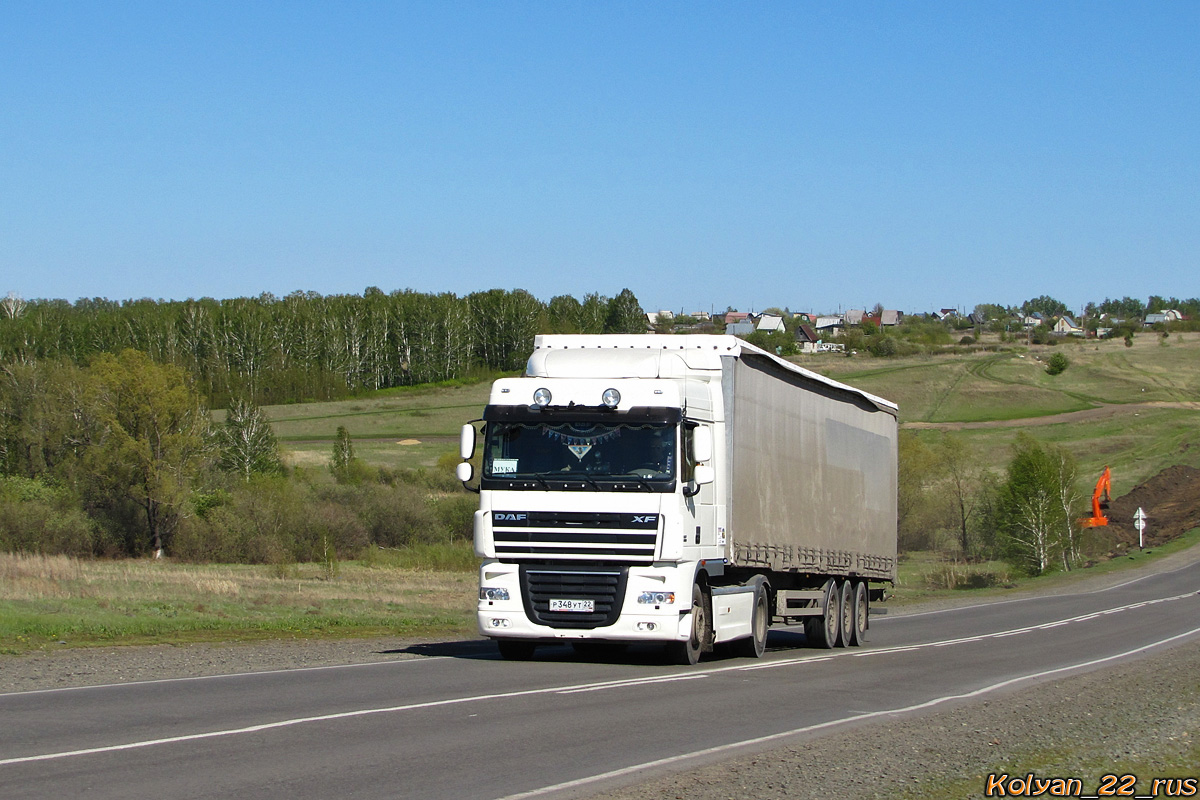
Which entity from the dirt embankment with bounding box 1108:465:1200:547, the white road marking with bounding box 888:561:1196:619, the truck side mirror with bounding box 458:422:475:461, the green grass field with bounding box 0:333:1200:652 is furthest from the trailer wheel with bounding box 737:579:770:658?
the dirt embankment with bounding box 1108:465:1200:547

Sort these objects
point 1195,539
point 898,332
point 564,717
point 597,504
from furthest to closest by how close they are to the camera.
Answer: point 898,332, point 1195,539, point 597,504, point 564,717

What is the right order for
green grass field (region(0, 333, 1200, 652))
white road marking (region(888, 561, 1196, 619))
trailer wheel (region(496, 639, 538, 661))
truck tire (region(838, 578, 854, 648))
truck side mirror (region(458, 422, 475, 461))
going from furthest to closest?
white road marking (region(888, 561, 1196, 619))
green grass field (region(0, 333, 1200, 652))
truck tire (region(838, 578, 854, 648))
trailer wheel (region(496, 639, 538, 661))
truck side mirror (region(458, 422, 475, 461))

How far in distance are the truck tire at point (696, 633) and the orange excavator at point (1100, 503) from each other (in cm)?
5434

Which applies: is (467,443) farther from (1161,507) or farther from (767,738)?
(1161,507)

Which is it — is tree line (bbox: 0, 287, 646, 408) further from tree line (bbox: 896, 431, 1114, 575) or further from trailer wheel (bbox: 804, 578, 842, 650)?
trailer wheel (bbox: 804, 578, 842, 650)

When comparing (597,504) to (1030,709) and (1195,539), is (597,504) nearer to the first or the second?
(1030,709)

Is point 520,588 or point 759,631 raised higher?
point 520,588

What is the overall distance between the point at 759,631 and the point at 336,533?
133ft

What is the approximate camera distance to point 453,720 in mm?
10727

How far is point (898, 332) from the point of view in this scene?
17600 cm

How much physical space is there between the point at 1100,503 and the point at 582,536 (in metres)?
68.7

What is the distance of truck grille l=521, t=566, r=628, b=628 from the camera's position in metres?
15.1

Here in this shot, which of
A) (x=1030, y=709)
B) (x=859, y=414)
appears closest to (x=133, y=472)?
(x=859, y=414)

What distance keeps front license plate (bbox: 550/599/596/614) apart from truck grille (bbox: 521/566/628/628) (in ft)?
0.12
